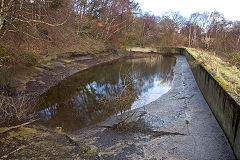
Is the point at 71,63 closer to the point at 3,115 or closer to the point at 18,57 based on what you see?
the point at 18,57

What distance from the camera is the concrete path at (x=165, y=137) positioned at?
5133 mm

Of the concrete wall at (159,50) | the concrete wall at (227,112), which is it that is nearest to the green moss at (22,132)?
the concrete wall at (227,112)

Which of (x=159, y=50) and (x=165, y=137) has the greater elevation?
(x=159, y=50)

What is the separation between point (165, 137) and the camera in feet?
19.8

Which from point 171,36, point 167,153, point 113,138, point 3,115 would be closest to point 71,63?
point 3,115

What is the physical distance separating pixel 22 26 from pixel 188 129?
33.1ft

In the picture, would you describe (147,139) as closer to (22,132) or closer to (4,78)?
(22,132)

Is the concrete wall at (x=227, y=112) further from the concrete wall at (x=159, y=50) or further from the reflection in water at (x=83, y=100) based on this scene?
the concrete wall at (x=159, y=50)

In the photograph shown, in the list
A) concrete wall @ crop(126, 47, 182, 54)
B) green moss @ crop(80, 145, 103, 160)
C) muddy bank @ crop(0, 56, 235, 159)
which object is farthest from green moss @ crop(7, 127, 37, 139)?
concrete wall @ crop(126, 47, 182, 54)

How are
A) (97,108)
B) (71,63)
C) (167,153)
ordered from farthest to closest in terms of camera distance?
1. (71,63)
2. (97,108)
3. (167,153)

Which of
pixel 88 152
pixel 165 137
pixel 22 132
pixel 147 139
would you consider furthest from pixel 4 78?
pixel 165 137

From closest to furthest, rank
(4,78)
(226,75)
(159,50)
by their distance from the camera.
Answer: (226,75) < (4,78) < (159,50)

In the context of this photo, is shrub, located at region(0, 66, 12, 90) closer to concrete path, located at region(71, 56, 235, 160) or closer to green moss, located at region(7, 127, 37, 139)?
green moss, located at region(7, 127, 37, 139)

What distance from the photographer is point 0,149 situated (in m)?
5.24
